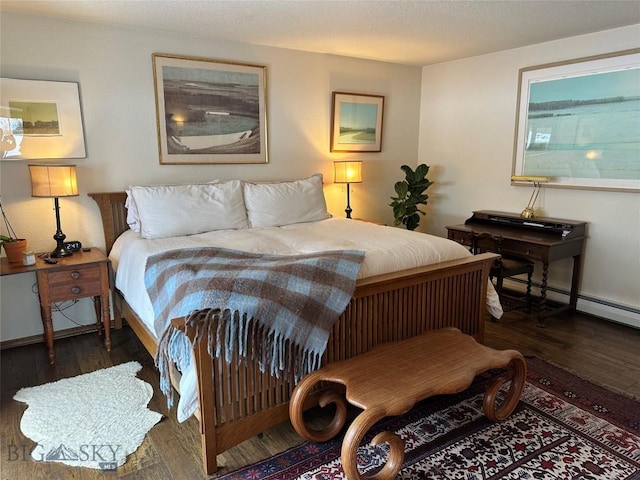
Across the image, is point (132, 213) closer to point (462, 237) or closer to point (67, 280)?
point (67, 280)

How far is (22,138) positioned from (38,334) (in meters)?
1.41

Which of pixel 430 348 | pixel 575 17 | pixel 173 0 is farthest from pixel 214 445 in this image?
pixel 575 17

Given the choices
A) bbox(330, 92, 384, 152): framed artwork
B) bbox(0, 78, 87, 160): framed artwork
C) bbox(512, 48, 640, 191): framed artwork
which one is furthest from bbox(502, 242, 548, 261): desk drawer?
bbox(0, 78, 87, 160): framed artwork

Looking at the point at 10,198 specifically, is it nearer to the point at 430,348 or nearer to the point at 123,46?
the point at 123,46

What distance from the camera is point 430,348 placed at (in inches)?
85.5

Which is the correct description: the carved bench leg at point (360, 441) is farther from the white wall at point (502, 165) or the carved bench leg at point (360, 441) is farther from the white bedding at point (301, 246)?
the white wall at point (502, 165)

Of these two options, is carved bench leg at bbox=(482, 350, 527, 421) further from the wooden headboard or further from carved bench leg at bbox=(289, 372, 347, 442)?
the wooden headboard

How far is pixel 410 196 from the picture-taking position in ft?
15.4

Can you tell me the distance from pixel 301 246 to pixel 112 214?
1.61m

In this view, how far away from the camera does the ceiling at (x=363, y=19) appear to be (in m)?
2.80

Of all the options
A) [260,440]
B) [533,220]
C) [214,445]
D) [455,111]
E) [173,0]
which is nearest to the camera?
[214,445]

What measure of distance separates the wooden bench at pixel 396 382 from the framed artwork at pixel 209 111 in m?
2.39

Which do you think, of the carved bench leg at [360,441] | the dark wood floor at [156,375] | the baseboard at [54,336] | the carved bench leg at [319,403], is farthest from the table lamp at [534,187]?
the baseboard at [54,336]

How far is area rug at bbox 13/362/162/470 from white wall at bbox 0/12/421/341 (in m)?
0.93
